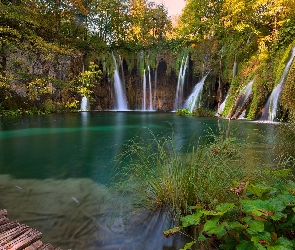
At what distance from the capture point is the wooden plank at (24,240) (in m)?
1.69

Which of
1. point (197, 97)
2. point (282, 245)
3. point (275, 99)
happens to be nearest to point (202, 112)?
point (197, 97)

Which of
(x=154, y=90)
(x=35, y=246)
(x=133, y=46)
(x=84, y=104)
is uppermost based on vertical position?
(x=133, y=46)

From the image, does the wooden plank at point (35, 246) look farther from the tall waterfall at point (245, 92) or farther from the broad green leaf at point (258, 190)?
the tall waterfall at point (245, 92)

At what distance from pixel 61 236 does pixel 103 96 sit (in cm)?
1891

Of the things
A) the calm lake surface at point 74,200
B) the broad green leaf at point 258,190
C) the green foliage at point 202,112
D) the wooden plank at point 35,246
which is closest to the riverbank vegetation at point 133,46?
the green foliage at point 202,112

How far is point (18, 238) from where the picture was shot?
1.81 m

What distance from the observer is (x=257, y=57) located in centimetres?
1320

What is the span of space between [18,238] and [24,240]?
52mm

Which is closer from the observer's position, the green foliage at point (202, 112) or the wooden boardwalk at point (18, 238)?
the wooden boardwalk at point (18, 238)

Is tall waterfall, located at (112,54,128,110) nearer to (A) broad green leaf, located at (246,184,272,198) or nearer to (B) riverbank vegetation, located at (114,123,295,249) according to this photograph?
(B) riverbank vegetation, located at (114,123,295,249)

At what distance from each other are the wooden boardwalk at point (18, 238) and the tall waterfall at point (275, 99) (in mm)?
10263

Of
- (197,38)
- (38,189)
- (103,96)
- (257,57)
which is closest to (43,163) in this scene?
(38,189)

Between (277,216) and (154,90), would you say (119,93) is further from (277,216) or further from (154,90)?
(277,216)

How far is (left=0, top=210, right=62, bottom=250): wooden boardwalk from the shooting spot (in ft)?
5.64
